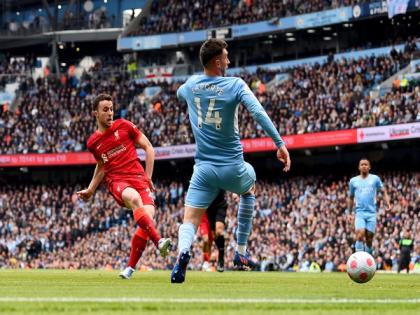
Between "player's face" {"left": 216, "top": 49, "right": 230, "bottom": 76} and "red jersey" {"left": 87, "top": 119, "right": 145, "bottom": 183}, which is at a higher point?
"player's face" {"left": 216, "top": 49, "right": 230, "bottom": 76}

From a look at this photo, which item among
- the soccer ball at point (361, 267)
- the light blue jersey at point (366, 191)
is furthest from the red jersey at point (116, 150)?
the light blue jersey at point (366, 191)

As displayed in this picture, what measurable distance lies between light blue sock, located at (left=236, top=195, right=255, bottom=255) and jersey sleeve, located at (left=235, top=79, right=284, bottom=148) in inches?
61.0

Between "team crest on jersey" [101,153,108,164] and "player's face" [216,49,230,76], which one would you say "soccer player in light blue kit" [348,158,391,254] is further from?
"player's face" [216,49,230,76]

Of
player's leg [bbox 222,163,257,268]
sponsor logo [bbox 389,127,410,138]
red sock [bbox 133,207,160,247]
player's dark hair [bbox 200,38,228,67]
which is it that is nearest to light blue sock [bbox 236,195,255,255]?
player's leg [bbox 222,163,257,268]

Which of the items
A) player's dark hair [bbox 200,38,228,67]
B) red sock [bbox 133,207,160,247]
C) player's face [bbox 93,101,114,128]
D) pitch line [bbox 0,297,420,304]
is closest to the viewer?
pitch line [bbox 0,297,420,304]

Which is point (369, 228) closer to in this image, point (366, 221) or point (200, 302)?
point (366, 221)

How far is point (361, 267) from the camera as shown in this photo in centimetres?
1265

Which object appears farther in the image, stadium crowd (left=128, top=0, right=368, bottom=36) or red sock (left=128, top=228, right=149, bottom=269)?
stadium crowd (left=128, top=0, right=368, bottom=36)

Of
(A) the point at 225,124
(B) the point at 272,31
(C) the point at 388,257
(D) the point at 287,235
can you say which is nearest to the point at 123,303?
(A) the point at 225,124

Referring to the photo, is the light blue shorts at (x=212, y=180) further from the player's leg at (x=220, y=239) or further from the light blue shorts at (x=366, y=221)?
the light blue shorts at (x=366, y=221)

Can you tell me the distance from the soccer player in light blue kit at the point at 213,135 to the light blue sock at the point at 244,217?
573 millimetres

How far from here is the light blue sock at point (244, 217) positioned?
12.4m

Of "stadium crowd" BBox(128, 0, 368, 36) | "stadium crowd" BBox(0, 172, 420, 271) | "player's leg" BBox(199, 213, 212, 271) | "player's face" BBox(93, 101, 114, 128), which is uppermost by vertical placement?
"stadium crowd" BBox(128, 0, 368, 36)

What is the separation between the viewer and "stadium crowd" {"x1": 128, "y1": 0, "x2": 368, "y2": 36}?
183ft
